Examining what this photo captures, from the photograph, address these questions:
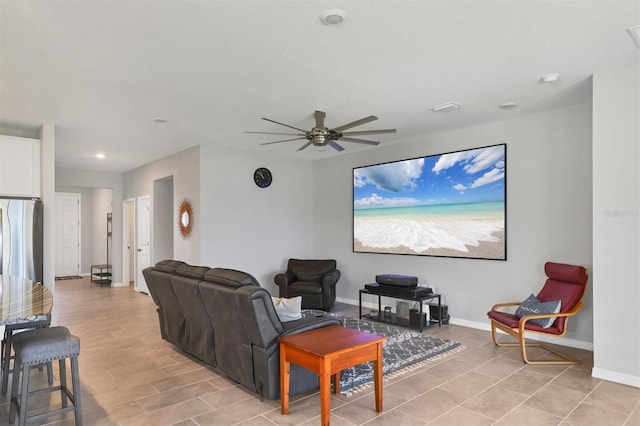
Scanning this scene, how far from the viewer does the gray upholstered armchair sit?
251 inches

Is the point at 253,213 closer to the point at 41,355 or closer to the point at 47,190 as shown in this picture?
the point at 47,190

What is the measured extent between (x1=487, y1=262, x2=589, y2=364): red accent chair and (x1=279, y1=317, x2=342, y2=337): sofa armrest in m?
2.03

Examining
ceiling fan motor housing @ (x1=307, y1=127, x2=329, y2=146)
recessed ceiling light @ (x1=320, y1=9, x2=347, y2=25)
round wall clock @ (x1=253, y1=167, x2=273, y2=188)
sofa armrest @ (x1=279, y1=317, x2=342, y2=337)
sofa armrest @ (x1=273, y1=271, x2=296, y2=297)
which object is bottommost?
sofa armrest @ (x1=273, y1=271, x2=296, y2=297)

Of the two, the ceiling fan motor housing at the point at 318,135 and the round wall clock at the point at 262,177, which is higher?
the ceiling fan motor housing at the point at 318,135

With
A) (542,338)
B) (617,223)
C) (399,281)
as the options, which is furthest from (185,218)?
(617,223)

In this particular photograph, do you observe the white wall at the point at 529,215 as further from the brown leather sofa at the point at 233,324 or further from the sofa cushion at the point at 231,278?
the sofa cushion at the point at 231,278

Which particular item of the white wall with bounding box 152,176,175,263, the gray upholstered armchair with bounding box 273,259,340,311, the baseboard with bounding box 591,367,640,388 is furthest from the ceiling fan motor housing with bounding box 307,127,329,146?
the white wall with bounding box 152,176,175,263

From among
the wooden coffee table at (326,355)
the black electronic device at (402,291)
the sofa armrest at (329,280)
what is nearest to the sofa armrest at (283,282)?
the sofa armrest at (329,280)

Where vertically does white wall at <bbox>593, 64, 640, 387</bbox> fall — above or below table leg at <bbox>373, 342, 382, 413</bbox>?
above

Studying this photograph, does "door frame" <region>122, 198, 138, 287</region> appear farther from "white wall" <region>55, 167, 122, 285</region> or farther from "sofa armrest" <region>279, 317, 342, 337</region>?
"sofa armrest" <region>279, 317, 342, 337</region>

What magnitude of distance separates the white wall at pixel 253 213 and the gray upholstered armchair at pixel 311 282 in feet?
1.58

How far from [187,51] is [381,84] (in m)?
1.82

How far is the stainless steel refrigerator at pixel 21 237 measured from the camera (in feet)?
15.0

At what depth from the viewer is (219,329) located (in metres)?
3.47
